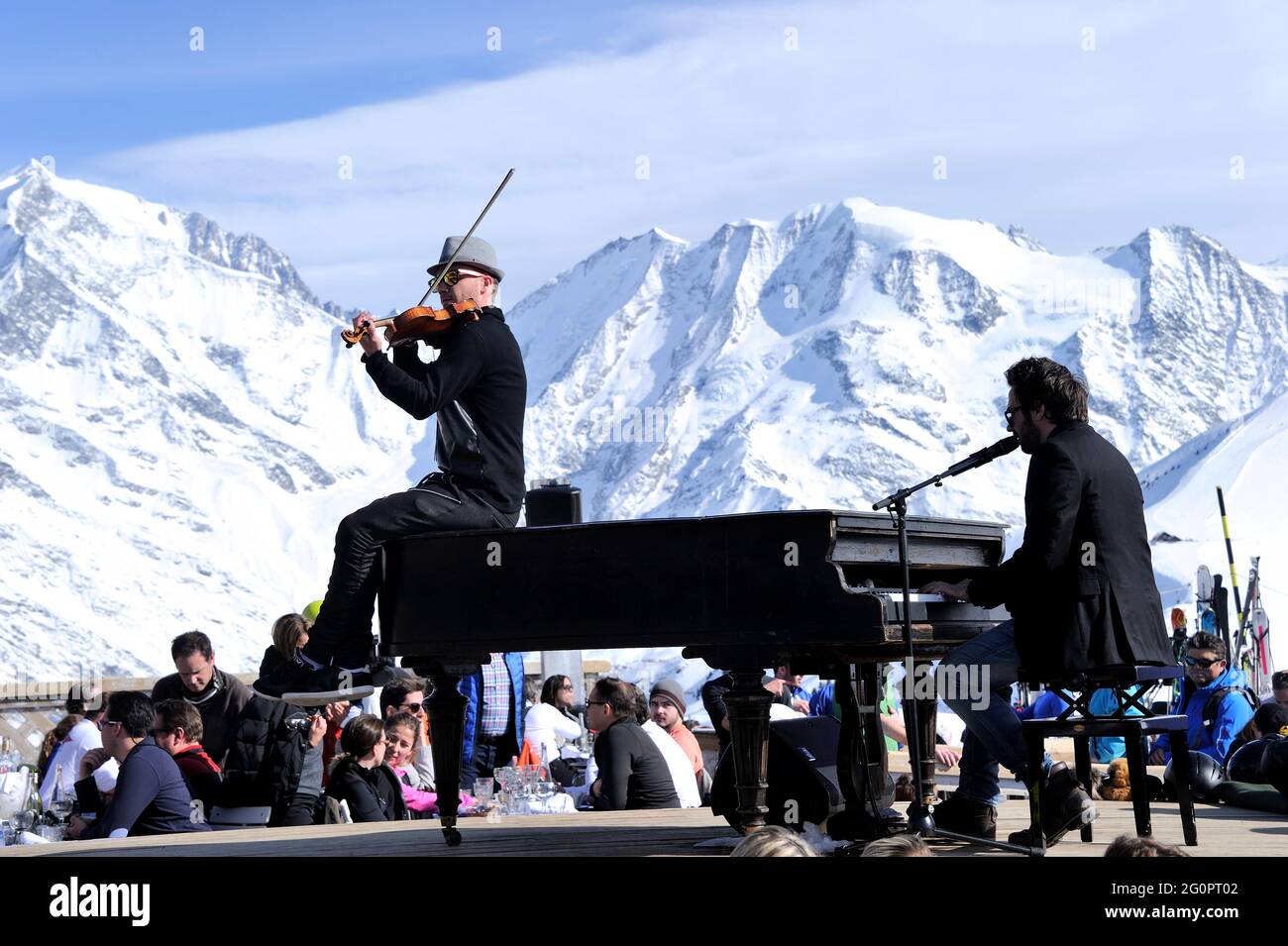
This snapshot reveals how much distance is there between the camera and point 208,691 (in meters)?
10.1

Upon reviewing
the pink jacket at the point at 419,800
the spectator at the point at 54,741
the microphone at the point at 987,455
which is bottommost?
the pink jacket at the point at 419,800

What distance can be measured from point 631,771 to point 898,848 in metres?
4.55

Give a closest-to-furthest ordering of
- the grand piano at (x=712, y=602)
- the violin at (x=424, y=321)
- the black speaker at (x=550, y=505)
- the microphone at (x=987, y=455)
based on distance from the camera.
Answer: the microphone at (x=987, y=455)
the grand piano at (x=712, y=602)
the violin at (x=424, y=321)
the black speaker at (x=550, y=505)

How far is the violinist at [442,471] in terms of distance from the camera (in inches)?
287

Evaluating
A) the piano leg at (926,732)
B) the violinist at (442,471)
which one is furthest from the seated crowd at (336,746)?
the violinist at (442,471)

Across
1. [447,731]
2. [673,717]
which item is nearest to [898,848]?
[447,731]

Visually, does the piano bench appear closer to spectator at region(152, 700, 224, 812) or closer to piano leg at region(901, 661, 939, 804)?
piano leg at region(901, 661, 939, 804)

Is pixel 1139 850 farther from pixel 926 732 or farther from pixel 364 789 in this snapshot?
pixel 364 789

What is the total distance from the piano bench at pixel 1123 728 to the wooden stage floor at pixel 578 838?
221 mm

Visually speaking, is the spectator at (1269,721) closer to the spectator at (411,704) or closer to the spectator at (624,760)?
the spectator at (624,760)

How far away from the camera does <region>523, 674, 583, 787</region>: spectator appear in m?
11.7
